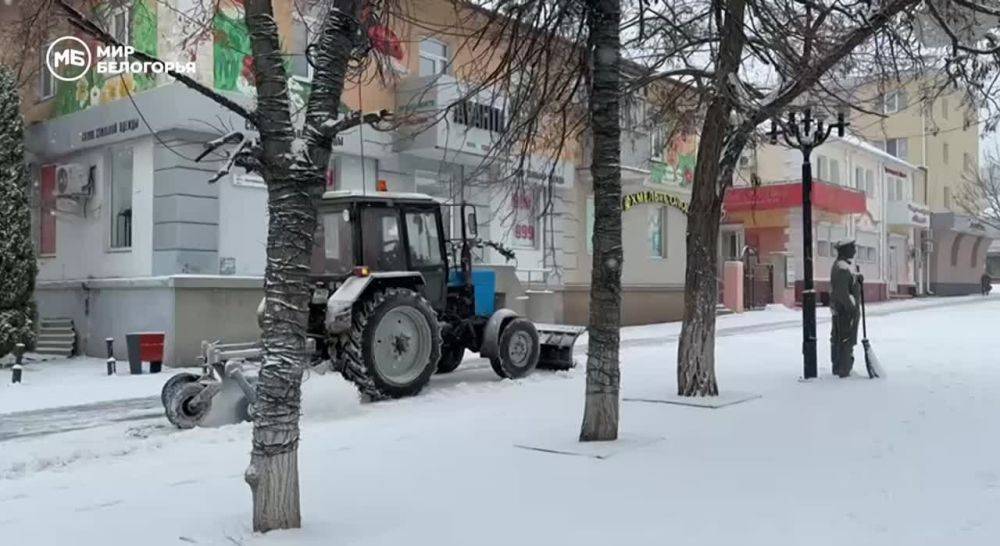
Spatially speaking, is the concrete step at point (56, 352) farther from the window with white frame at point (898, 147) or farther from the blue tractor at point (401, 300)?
the window with white frame at point (898, 147)

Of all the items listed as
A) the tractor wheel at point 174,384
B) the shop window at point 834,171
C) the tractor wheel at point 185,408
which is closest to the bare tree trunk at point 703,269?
the tractor wheel at point 185,408

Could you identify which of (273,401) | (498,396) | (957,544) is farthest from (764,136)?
(273,401)

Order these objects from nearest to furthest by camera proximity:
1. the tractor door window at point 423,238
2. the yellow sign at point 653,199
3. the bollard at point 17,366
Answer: the tractor door window at point 423,238, the bollard at point 17,366, the yellow sign at point 653,199

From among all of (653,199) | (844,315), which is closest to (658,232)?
(653,199)

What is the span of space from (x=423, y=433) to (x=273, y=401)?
355 centimetres

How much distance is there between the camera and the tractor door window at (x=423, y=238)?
468 inches

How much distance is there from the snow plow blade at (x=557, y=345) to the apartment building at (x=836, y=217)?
14924 mm

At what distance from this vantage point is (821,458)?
702 cm

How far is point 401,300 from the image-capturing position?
11.1 m

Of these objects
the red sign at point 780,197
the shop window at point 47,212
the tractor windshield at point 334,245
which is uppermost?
the red sign at point 780,197

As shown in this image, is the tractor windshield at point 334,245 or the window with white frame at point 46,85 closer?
the tractor windshield at point 334,245

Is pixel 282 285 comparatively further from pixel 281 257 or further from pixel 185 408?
pixel 185 408

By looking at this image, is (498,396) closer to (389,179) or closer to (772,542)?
(772,542)

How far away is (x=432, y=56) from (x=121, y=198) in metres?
7.13
